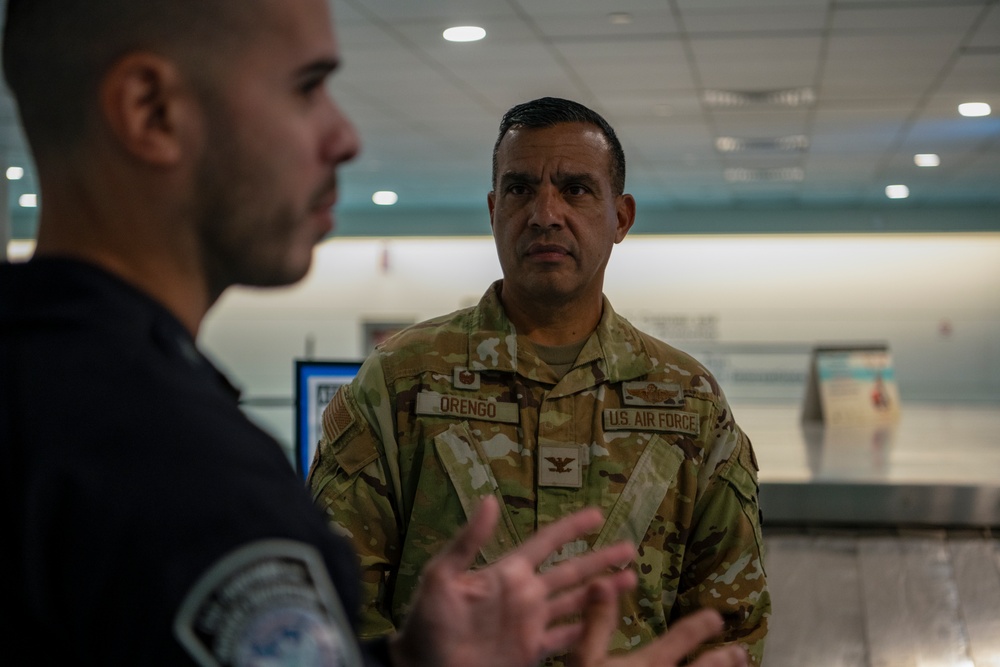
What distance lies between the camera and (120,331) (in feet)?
2.35

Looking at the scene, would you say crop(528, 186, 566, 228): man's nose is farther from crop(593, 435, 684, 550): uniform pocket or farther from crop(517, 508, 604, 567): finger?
crop(517, 508, 604, 567): finger

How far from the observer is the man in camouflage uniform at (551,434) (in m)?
2.11

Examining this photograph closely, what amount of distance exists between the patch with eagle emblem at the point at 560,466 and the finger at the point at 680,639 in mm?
1118

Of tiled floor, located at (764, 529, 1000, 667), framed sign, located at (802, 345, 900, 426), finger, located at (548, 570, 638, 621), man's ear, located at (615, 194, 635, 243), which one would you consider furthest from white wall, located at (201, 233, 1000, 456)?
finger, located at (548, 570, 638, 621)

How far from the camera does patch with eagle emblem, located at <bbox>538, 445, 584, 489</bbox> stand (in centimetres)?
212

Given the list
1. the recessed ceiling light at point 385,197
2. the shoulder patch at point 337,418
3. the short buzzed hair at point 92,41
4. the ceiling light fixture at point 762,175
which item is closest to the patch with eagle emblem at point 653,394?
the shoulder patch at point 337,418

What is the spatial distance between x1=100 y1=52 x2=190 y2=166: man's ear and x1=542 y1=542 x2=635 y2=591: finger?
1.46 ft

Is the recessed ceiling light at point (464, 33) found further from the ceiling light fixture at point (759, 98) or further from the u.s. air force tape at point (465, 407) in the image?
the u.s. air force tape at point (465, 407)

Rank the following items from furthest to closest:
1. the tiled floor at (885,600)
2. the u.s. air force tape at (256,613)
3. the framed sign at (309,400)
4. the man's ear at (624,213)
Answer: the tiled floor at (885,600)
the framed sign at (309,400)
the man's ear at (624,213)
the u.s. air force tape at (256,613)

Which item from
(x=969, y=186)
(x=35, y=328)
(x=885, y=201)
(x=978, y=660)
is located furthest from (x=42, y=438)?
(x=885, y=201)

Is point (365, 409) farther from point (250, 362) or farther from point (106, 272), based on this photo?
point (250, 362)

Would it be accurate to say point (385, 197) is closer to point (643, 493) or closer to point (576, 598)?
point (643, 493)

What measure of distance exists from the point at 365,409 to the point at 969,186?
45.0 ft

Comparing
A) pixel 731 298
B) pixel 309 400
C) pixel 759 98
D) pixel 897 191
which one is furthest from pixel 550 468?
pixel 731 298
